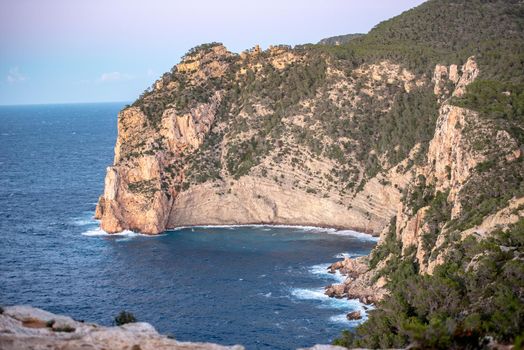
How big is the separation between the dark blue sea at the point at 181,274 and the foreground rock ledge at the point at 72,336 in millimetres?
29430

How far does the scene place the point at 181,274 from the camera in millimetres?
77438

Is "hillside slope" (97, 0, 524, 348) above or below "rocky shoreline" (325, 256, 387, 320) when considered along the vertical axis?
above

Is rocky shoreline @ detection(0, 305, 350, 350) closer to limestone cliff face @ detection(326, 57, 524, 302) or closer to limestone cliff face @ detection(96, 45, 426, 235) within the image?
limestone cliff face @ detection(326, 57, 524, 302)

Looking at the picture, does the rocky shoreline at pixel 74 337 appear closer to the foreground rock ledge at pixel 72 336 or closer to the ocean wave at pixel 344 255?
the foreground rock ledge at pixel 72 336

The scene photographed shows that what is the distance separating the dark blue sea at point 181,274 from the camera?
6225 cm

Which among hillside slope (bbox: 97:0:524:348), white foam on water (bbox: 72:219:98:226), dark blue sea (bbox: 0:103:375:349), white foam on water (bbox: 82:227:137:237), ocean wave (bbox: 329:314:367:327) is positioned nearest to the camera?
ocean wave (bbox: 329:314:367:327)

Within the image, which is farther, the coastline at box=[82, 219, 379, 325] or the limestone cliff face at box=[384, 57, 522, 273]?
the coastline at box=[82, 219, 379, 325]

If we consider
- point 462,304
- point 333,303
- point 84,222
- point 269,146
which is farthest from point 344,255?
point 462,304

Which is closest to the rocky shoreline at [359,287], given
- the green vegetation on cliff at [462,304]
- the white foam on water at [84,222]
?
the green vegetation on cliff at [462,304]

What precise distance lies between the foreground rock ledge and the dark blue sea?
1159 inches

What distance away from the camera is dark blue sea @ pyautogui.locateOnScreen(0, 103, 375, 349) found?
62.2m

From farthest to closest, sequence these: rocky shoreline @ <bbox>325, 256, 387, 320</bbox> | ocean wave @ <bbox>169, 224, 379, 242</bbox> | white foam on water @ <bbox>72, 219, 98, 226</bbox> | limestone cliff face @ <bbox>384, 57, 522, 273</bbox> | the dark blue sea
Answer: white foam on water @ <bbox>72, 219, 98, 226</bbox>, ocean wave @ <bbox>169, 224, 379, 242</bbox>, rocky shoreline @ <bbox>325, 256, 387, 320</bbox>, the dark blue sea, limestone cliff face @ <bbox>384, 57, 522, 273</bbox>

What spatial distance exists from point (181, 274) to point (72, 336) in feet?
163

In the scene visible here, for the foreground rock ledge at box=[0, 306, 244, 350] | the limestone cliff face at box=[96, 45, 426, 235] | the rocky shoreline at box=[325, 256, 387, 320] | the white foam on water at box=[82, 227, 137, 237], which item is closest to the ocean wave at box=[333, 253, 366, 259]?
the rocky shoreline at box=[325, 256, 387, 320]
